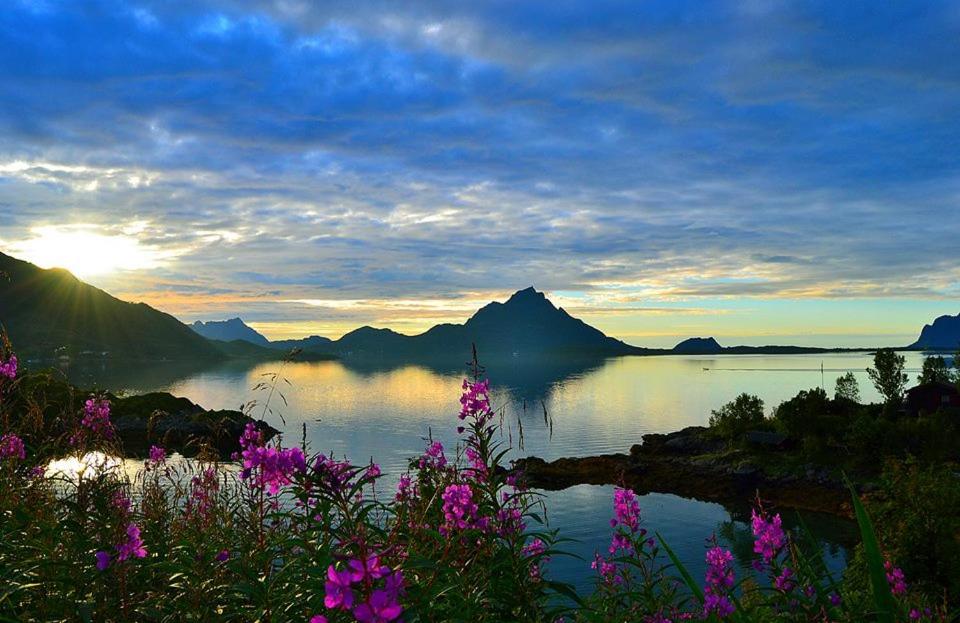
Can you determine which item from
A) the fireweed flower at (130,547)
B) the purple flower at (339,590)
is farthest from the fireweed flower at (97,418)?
the purple flower at (339,590)

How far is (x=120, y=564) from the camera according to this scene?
13.4ft

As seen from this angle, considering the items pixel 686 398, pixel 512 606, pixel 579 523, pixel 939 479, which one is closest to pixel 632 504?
pixel 512 606

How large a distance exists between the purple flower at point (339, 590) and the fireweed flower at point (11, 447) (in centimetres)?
699

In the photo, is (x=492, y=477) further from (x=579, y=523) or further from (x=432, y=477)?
(x=579, y=523)

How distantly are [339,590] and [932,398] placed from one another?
87.7 m

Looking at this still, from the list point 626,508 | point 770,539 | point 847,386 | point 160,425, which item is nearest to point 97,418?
point 626,508

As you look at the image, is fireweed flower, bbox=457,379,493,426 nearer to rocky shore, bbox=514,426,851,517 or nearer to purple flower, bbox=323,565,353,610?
purple flower, bbox=323,565,353,610

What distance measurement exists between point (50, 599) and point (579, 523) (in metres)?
43.5

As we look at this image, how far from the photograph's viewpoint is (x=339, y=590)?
1.85 m

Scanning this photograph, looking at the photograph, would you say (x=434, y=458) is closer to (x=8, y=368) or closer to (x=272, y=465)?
(x=272, y=465)

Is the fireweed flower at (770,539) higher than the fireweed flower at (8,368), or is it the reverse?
the fireweed flower at (8,368)

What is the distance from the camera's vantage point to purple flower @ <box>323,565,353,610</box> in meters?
1.80

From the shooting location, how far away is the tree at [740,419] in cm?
6950

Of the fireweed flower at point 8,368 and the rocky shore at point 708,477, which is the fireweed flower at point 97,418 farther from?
the rocky shore at point 708,477
